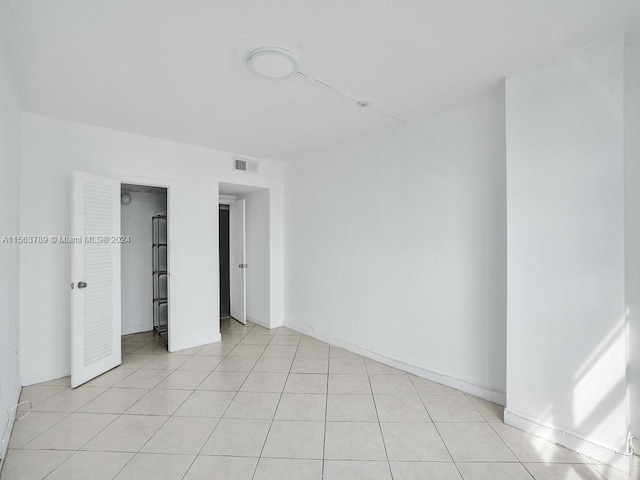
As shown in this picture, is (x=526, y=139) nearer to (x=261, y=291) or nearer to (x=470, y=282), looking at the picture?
(x=470, y=282)

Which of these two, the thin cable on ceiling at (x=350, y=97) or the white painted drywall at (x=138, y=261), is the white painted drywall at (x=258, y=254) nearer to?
the white painted drywall at (x=138, y=261)

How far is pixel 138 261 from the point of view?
481 centimetres

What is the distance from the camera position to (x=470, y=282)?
9.00 ft

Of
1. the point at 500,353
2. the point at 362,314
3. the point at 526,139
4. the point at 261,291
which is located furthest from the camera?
the point at 261,291

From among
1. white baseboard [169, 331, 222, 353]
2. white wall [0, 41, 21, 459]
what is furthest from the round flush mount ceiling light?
white baseboard [169, 331, 222, 353]

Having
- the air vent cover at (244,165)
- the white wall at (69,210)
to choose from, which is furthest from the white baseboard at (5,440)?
the air vent cover at (244,165)

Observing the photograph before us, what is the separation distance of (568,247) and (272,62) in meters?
2.33

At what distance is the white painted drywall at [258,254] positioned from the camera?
4.87 meters

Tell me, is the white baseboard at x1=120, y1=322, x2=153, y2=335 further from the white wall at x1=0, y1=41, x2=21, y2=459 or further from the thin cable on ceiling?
the thin cable on ceiling

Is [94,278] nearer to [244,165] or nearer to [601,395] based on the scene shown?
[244,165]

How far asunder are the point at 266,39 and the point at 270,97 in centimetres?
76

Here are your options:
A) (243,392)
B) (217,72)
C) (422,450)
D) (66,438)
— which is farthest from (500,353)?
(66,438)

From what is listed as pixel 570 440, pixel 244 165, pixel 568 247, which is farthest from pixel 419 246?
pixel 244 165

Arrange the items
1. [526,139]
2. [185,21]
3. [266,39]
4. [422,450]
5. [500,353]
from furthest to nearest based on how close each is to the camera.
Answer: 1. [500,353]
2. [526,139]
3. [422,450]
4. [266,39]
5. [185,21]
